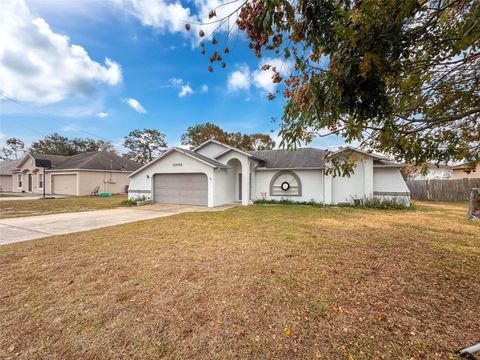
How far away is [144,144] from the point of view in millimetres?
42438

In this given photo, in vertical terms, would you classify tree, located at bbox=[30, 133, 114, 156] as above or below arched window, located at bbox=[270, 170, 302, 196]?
above

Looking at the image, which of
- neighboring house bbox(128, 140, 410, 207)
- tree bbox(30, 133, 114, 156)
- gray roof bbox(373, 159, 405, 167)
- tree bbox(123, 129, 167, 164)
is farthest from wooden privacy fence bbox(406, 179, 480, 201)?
tree bbox(30, 133, 114, 156)

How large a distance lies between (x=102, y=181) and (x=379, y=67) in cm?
2721

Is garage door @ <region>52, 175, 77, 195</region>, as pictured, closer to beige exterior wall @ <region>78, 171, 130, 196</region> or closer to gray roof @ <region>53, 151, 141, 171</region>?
beige exterior wall @ <region>78, 171, 130, 196</region>

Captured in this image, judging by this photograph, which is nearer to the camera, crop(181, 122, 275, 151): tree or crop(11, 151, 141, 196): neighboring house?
crop(11, 151, 141, 196): neighboring house

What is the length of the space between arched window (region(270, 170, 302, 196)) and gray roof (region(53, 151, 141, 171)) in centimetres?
1945

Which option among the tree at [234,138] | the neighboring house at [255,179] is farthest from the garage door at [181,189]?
the tree at [234,138]

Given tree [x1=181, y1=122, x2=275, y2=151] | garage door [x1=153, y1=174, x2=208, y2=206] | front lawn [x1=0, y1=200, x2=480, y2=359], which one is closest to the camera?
front lawn [x1=0, y1=200, x2=480, y2=359]

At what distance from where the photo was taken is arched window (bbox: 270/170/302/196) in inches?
594

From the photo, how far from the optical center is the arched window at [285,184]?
15.1m

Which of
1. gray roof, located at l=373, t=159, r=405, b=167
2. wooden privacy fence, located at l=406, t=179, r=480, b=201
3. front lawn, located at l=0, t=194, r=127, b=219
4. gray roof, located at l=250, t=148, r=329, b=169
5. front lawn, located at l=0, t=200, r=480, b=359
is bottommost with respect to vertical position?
front lawn, located at l=0, t=200, r=480, b=359

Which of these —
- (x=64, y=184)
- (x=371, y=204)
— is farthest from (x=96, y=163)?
(x=371, y=204)

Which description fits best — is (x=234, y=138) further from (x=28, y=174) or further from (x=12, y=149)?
(x=12, y=149)

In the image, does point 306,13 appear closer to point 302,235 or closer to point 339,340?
point 339,340
